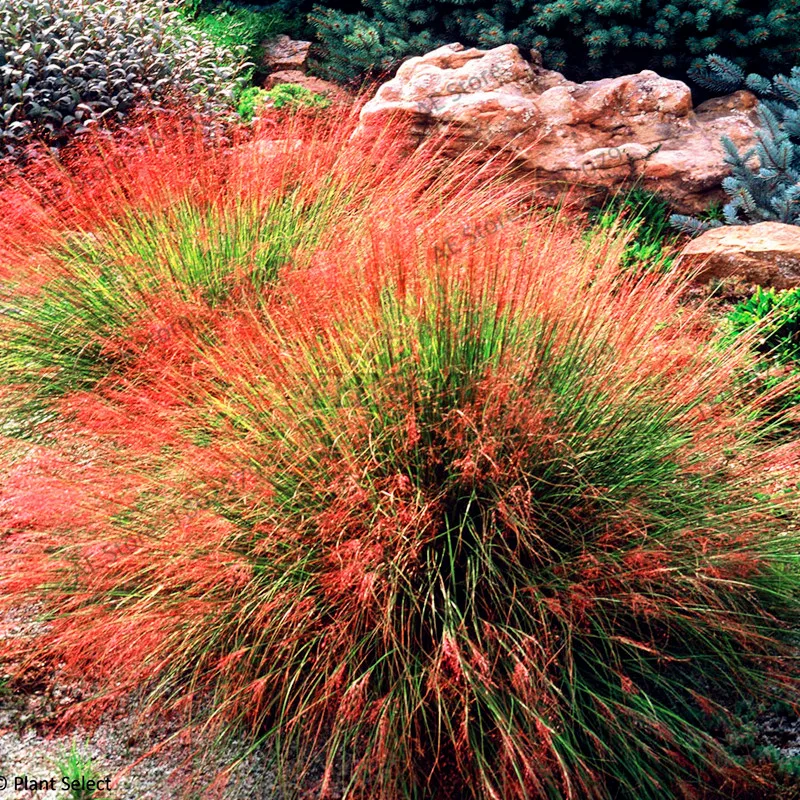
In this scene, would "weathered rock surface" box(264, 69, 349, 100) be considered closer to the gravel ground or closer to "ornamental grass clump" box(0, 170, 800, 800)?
"ornamental grass clump" box(0, 170, 800, 800)

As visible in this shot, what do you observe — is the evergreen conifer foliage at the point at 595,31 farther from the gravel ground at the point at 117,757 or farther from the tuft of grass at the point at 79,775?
the tuft of grass at the point at 79,775

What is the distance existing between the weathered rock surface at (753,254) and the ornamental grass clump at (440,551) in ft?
6.48

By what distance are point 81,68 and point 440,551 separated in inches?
201

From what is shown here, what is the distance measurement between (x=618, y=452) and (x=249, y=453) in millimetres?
1083

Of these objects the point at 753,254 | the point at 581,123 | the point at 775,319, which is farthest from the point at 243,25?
the point at 775,319

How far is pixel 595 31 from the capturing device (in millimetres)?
6625

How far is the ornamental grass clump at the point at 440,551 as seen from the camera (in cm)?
239

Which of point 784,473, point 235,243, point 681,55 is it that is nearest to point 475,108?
point 681,55

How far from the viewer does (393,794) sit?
231cm

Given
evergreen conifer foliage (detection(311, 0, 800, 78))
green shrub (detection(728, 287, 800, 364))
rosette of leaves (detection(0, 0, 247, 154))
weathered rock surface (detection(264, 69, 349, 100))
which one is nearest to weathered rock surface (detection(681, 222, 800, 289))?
green shrub (detection(728, 287, 800, 364))

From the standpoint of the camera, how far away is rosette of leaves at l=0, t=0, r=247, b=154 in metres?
6.11

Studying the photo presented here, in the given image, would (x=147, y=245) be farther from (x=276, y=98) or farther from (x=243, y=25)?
(x=243, y=25)

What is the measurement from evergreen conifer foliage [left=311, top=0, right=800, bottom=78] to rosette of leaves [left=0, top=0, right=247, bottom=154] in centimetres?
141

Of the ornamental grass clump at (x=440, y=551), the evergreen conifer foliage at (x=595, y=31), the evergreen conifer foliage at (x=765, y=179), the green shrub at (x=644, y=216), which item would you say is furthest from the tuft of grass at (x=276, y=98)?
the ornamental grass clump at (x=440, y=551)
